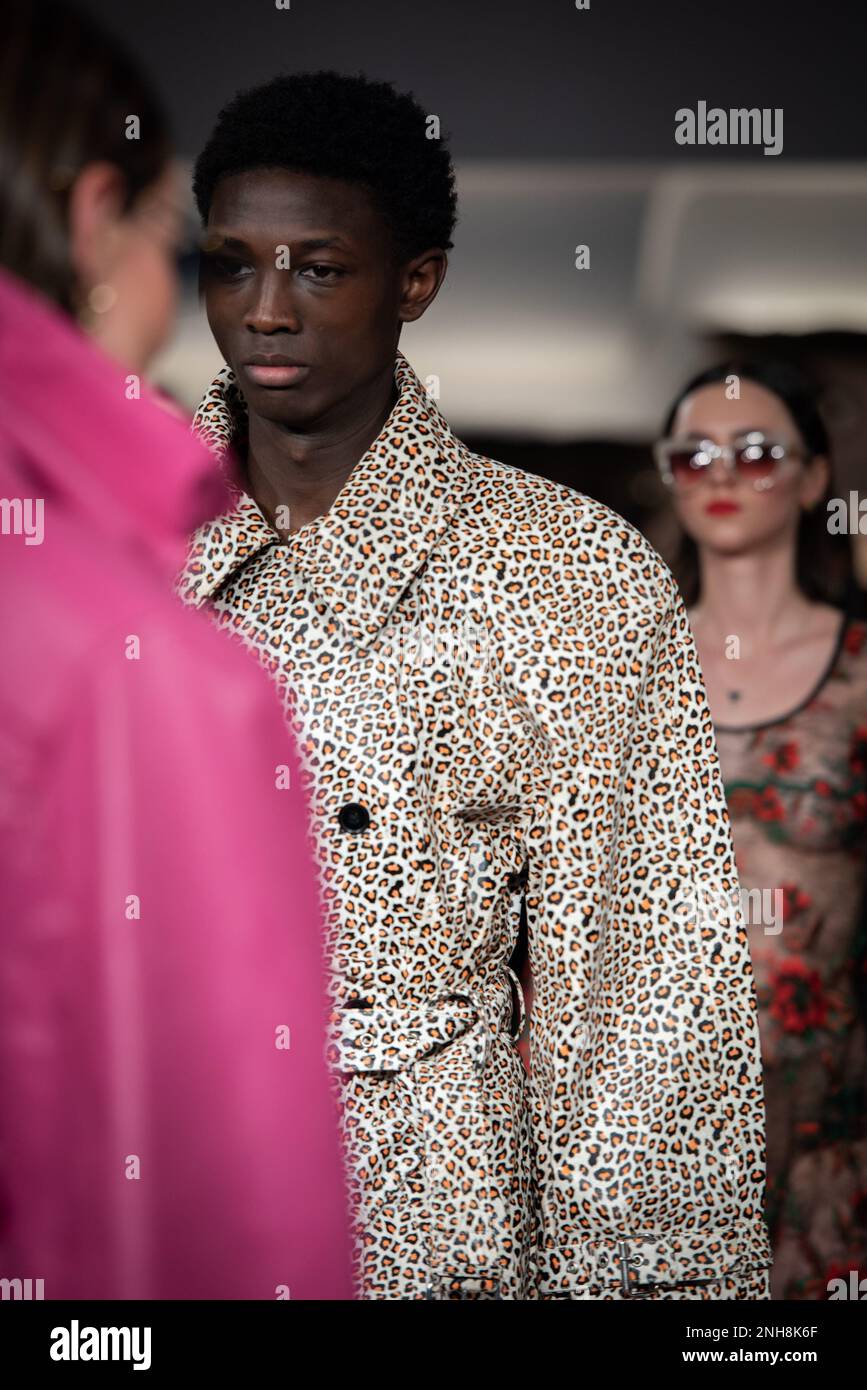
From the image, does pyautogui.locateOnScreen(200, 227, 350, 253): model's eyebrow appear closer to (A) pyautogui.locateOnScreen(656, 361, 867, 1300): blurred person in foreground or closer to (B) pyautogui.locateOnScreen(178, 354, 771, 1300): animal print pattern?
(B) pyautogui.locateOnScreen(178, 354, 771, 1300): animal print pattern

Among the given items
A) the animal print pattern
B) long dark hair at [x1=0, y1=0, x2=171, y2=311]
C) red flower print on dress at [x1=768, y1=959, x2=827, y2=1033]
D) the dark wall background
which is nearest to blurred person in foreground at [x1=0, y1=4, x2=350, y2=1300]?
long dark hair at [x1=0, y1=0, x2=171, y2=311]

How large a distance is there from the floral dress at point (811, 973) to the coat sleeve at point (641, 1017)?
2.62 ft

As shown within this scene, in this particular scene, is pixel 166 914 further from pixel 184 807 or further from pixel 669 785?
pixel 669 785

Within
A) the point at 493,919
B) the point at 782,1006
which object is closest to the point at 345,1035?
the point at 493,919

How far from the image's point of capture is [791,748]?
2299mm

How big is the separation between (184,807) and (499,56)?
1517 millimetres

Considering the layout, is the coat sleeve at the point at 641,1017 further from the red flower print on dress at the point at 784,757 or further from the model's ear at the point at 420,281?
the red flower print on dress at the point at 784,757

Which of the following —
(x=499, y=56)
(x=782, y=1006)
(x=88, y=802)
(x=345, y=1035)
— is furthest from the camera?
(x=782, y=1006)

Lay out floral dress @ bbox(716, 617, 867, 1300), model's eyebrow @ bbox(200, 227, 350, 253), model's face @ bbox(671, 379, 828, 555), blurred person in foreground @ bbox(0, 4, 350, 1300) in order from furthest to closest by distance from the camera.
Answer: model's face @ bbox(671, 379, 828, 555)
floral dress @ bbox(716, 617, 867, 1300)
model's eyebrow @ bbox(200, 227, 350, 253)
blurred person in foreground @ bbox(0, 4, 350, 1300)

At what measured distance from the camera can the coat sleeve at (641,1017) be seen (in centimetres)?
142

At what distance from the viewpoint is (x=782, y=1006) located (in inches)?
88.6

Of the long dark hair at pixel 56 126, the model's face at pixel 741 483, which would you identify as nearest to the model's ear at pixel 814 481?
the model's face at pixel 741 483

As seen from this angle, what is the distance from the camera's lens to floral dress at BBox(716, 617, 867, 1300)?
2.23 m

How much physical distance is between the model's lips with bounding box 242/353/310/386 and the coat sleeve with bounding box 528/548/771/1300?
0.40 metres
